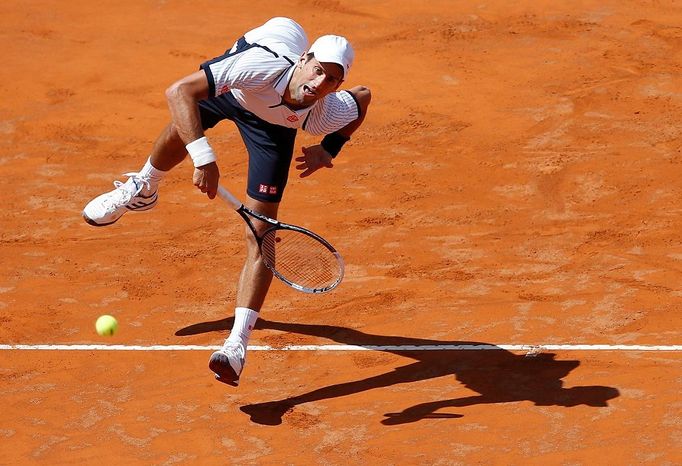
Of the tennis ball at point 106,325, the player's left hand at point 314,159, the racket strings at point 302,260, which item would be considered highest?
the player's left hand at point 314,159

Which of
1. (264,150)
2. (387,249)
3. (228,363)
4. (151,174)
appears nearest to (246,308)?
(228,363)

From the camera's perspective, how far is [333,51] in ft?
21.8

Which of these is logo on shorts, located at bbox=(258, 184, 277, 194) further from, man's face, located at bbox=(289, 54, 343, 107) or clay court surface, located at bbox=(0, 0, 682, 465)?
clay court surface, located at bbox=(0, 0, 682, 465)

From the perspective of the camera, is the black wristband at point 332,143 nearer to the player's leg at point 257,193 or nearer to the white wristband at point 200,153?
the player's leg at point 257,193

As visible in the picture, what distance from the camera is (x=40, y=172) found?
10797mm

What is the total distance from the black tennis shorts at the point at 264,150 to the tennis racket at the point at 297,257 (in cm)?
18

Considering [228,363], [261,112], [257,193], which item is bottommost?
[228,363]

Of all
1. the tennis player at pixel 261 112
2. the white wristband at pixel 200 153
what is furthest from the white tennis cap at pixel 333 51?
the white wristband at pixel 200 153

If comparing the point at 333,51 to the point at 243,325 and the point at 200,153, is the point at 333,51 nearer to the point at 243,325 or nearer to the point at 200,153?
the point at 200,153

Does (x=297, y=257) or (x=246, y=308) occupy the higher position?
(x=297, y=257)

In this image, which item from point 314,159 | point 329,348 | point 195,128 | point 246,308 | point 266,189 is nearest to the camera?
point 195,128

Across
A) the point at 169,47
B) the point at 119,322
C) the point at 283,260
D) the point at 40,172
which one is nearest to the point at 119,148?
the point at 40,172

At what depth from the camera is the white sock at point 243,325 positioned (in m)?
6.89

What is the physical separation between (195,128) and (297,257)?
3.53ft
